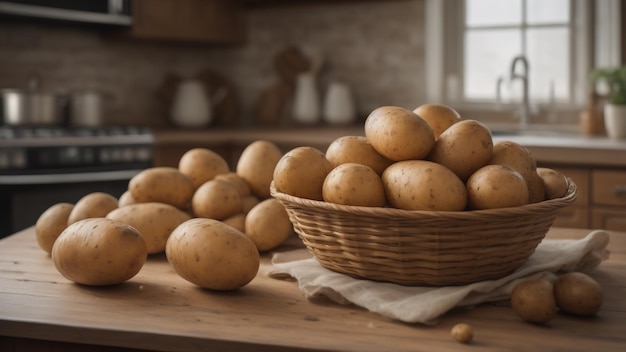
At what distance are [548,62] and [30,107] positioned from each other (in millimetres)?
2573

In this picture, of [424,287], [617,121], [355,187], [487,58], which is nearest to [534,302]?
[424,287]

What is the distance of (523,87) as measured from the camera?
3.78 meters

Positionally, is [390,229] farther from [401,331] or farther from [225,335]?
[225,335]

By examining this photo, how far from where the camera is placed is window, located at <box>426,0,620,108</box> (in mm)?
3777

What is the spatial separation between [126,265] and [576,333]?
636 millimetres

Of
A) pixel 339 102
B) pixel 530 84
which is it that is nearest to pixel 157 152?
pixel 339 102

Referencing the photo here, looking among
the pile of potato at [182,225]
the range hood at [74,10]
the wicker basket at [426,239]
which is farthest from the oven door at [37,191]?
the wicker basket at [426,239]

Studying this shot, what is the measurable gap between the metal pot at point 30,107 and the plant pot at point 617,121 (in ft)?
8.29

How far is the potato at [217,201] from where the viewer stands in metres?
1.36

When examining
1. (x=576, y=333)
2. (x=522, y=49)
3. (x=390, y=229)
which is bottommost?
(x=576, y=333)

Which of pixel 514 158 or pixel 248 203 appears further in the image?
pixel 248 203

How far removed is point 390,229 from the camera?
1.02 m

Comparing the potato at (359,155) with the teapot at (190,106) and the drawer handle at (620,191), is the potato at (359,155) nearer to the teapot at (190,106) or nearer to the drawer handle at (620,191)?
the drawer handle at (620,191)

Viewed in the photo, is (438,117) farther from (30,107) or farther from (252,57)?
(252,57)
